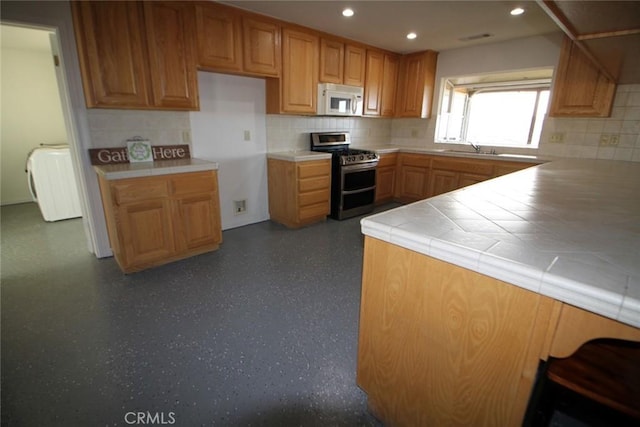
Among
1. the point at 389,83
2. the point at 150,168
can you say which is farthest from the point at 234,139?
the point at 389,83

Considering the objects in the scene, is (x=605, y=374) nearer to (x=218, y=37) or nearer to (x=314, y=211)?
(x=314, y=211)

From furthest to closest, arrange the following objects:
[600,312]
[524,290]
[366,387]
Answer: [366,387] < [524,290] < [600,312]

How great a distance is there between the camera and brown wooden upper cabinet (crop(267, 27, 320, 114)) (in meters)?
3.38

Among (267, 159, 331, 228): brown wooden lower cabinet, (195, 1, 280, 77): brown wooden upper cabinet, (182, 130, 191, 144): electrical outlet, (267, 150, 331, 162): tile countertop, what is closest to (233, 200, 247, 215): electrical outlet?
(267, 159, 331, 228): brown wooden lower cabinet

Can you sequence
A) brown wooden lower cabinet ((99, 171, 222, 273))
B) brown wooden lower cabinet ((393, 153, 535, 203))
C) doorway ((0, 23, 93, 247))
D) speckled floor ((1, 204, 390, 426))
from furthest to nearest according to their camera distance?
doorway ((0, 23, 93, 247)) → brown wooden lower cabinet ((393, 153, 535, 203)) → brown wooden lower cabinet ((99, 171, 222, 273)) → speckled floor ((1, 204, 390, 426))

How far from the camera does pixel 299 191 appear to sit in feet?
11.6

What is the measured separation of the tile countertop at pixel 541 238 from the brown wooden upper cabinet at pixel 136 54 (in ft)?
7.86

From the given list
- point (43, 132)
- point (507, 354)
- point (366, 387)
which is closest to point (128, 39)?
point (366, 387)

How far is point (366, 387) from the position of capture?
4.24ft

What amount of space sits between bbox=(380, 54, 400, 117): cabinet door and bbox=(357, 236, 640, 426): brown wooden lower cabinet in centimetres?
400

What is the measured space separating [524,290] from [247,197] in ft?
10.9

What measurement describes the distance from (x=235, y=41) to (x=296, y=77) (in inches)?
30.6

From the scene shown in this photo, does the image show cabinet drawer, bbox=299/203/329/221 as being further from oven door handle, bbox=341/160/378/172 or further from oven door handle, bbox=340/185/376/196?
oven door handle, bbox=341/160/378/172

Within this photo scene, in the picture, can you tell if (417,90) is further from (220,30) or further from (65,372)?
(65,372)
